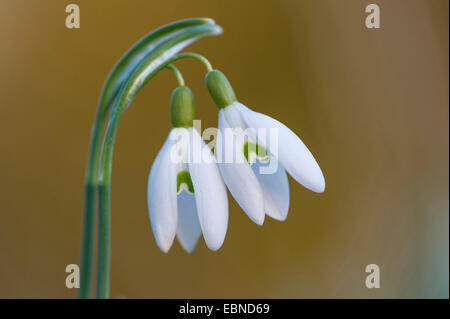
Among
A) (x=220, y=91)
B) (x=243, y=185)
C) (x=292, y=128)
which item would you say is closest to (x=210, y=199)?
(x=243, y=185)

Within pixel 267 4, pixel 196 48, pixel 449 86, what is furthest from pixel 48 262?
pixel 449 86

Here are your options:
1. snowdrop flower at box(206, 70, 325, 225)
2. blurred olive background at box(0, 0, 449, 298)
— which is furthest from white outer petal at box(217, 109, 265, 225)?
blurred olive background at box(0, 0, 449, 298)

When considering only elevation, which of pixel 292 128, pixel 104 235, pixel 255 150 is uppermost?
pixel 292 128

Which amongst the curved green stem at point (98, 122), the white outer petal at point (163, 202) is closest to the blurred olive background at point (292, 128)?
the curved green stem at point (98, 122)

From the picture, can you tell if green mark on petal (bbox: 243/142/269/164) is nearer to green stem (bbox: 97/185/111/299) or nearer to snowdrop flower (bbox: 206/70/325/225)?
snowdrop flower (bbox: 206/70/325/225)

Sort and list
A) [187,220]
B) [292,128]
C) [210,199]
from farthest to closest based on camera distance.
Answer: [292,128] < [187,220] < [210,199]

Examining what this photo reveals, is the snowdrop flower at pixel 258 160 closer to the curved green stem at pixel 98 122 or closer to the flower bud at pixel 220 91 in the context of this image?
the flower bud at pixel 220 91

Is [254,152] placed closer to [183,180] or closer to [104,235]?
[183,180]

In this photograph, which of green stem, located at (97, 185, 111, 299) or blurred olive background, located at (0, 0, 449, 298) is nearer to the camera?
green stem, located at (97, 185, 111, 299)
